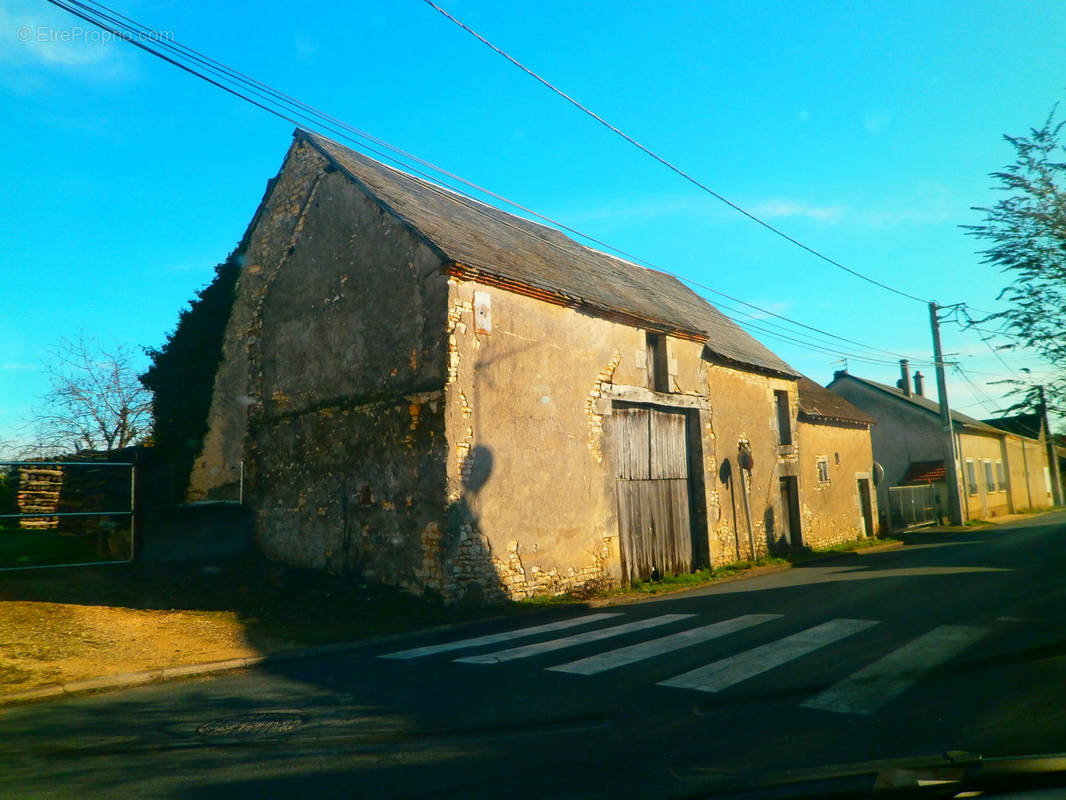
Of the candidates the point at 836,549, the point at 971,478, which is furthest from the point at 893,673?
the point at 971,478

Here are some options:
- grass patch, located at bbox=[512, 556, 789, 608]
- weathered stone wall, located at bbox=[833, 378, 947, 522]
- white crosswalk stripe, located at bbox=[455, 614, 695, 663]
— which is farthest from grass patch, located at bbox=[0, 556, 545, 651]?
weathered stone wall, located at bbox=[833, 378, 947, 522]

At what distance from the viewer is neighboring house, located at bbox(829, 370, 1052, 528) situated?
27531 mm

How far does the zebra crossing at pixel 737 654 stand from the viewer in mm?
4898

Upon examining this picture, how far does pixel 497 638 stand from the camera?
782cm

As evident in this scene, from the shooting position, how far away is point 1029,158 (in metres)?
8.30

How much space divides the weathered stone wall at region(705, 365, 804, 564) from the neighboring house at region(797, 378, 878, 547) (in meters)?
1.01

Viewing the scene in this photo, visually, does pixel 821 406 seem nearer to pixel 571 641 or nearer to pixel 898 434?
pixel 898 434

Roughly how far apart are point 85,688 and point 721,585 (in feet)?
32.3

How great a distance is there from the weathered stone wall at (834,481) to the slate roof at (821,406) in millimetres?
281

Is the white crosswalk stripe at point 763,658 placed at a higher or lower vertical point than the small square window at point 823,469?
lower

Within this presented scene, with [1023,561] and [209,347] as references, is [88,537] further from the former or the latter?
[1023,561]

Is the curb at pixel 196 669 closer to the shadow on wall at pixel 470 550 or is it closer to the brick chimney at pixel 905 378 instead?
the shadow on wall at pixel 470 550

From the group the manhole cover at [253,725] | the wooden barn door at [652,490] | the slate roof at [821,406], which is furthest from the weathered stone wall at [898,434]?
the manhole cover at [253,725]

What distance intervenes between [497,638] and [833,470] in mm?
17002
